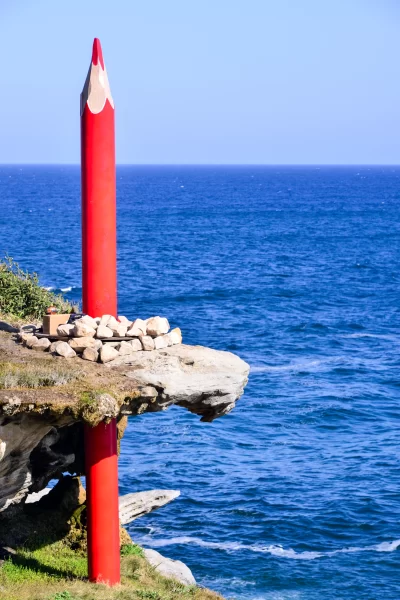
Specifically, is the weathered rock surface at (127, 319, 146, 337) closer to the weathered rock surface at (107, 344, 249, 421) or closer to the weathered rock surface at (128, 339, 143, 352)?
the weathered rock surface at (128, 339, 143, 352)

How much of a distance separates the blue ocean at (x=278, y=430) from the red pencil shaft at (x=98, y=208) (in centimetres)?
1117

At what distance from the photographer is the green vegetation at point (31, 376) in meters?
19.8

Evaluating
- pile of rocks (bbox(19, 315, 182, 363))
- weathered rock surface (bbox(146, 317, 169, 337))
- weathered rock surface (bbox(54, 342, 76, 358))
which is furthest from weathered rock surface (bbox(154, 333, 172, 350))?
weathered rock surface (bbox(54, 342, 76, 358))

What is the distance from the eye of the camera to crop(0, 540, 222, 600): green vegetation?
20875mm

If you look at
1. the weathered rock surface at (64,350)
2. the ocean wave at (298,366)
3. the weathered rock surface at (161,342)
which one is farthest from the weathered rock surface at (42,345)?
the ocean wave at (298,366)

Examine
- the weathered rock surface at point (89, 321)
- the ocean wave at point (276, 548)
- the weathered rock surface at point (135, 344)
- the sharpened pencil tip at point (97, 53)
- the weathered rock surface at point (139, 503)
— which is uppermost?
the sharpened pencil tip at point (97, 53)

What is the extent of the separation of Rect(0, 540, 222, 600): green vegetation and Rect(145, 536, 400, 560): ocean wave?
22.2ft

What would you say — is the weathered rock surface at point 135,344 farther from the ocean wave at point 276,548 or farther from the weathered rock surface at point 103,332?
the ocean wave at point 276,548

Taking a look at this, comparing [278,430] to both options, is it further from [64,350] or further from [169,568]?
[64,350]

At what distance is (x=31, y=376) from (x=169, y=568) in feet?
29.3

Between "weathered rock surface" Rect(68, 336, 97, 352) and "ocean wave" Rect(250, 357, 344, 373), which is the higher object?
"weathered rock surface" Rect(68, 336, 97, 352)

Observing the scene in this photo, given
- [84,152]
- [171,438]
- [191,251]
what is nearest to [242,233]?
[191,251]

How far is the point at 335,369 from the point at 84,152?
114 feet

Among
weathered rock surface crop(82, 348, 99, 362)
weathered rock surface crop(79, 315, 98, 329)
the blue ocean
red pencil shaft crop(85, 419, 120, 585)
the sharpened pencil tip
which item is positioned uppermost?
the sharpened pencil tip
